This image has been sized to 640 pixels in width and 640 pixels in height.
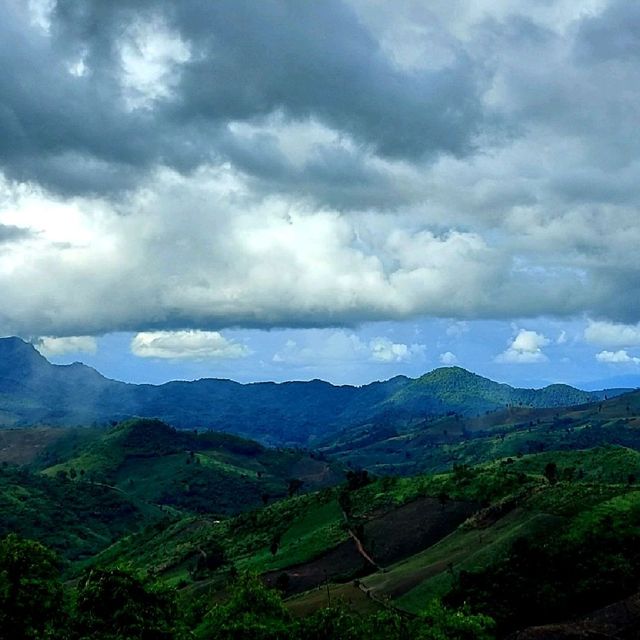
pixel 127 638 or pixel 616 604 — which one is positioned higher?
pixel 127 638

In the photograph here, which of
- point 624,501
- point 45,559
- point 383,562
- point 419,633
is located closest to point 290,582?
point 383,562

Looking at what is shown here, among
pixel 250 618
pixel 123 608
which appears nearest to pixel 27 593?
pixel 123 608

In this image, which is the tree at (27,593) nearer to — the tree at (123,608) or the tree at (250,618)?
the tree at (123,608)


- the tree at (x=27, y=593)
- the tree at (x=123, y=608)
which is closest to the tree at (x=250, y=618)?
the tree at (x=123, y=608)

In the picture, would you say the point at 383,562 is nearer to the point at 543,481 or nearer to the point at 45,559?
the point at 543,481

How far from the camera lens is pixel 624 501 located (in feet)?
455

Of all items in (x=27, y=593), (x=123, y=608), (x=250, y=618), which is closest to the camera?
(x=27, y=593)

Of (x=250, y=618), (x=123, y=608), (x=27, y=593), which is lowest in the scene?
(x=250, y=618)

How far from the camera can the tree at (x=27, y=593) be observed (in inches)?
2800

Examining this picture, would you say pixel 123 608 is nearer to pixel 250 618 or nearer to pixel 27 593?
pixel 27 593

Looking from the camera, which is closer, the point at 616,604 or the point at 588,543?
the point at 616,604

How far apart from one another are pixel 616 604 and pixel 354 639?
147 ft

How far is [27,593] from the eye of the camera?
72.9 m

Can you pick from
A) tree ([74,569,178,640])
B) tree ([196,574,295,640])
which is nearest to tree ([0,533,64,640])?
tree ([74,569,178,640])
